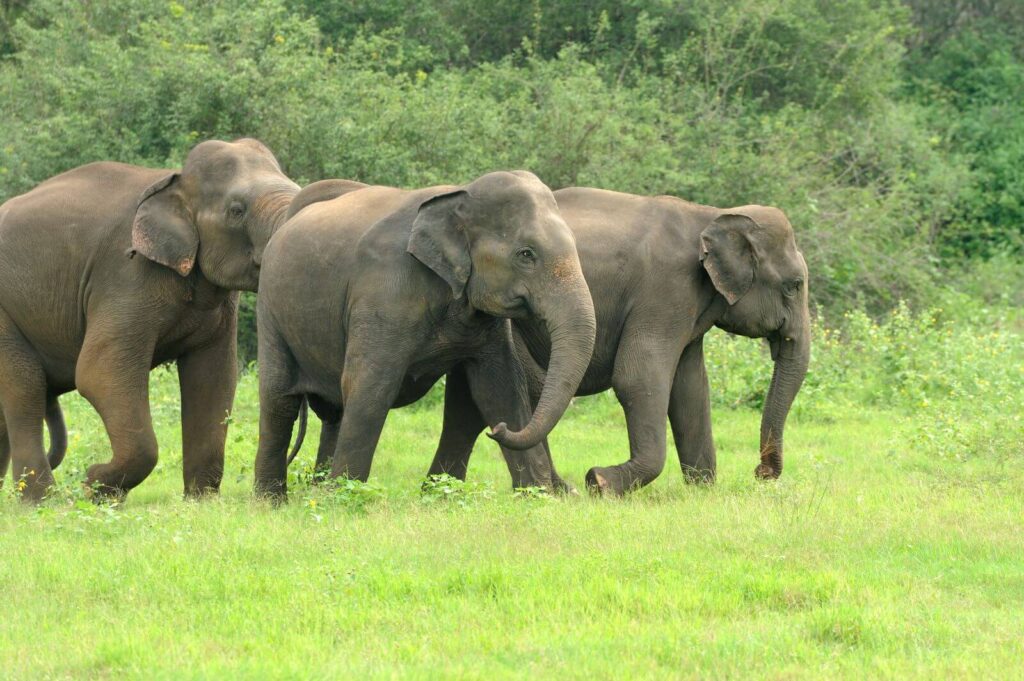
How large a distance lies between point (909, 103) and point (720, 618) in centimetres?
2054

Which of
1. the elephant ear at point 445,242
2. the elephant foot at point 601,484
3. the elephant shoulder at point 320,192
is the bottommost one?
the elephant foot at point 601,484

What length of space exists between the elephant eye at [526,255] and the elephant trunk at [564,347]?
0.21 metres

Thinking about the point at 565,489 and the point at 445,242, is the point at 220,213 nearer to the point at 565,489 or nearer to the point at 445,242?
the point at 445,242

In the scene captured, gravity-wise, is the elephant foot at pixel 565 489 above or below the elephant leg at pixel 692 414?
below

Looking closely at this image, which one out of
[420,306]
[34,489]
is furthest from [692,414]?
[34,489]

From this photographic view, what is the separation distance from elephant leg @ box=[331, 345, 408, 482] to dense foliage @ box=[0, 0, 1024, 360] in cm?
762

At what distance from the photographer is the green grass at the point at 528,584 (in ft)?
18.2

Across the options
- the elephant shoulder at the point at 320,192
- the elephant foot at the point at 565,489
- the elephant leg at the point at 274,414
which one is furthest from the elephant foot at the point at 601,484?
the elephant shoulder at the point at 320,192

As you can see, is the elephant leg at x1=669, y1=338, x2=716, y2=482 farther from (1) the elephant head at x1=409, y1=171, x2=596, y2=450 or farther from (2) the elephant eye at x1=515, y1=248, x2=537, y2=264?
(2) the elephant eye at x1=515, y1=248, x2=537, y2=264

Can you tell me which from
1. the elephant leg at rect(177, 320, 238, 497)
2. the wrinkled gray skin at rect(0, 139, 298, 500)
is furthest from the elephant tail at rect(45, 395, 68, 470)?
the elephant leg at rect(177, 320, 238, 497)

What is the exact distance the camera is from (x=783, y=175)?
1864cm

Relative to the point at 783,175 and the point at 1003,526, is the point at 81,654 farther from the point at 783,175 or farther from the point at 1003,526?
the point at 783,175

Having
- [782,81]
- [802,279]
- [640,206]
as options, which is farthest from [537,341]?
[782,81]

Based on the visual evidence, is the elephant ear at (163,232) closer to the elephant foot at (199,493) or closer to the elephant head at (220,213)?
the elephant head at (220,213)
